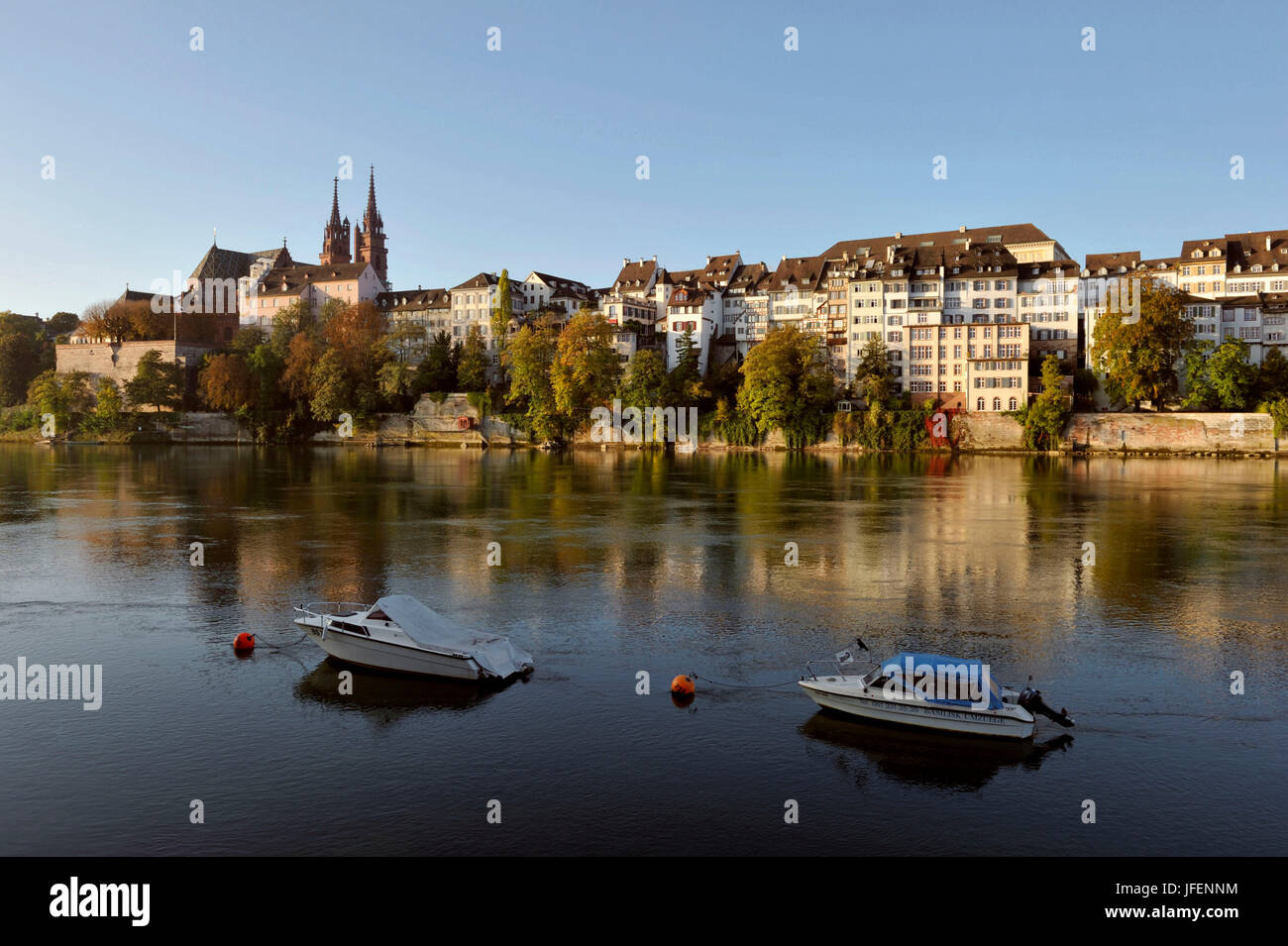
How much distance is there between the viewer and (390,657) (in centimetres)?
2328

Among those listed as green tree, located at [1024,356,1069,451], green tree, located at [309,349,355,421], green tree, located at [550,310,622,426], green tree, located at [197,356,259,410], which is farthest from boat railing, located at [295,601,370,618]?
green tree, located at [197,356,259,410]

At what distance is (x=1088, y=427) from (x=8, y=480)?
339 ft

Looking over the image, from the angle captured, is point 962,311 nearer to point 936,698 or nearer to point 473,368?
point 473,368

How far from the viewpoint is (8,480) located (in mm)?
76250

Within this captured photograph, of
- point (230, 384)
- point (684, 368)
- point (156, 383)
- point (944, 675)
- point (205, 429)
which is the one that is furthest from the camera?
point (205, 429)

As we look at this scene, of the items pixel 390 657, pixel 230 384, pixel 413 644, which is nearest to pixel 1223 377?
pixel 413 644

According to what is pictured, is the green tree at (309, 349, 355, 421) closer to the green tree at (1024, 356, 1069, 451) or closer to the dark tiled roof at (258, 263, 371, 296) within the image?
the dark tiled roof at (258, 263, 371, 296)

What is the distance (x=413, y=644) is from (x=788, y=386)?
96766 millimetres

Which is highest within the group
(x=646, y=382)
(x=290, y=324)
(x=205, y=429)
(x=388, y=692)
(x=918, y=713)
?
(x=290, y=324)

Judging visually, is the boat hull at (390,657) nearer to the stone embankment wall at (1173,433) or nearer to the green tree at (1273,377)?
the stone embankment wall at (1173,433)

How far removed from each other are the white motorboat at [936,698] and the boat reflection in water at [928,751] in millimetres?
215

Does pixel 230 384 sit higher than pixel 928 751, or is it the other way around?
pixel 230 384

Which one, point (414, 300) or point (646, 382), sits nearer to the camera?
point (646, 382)
